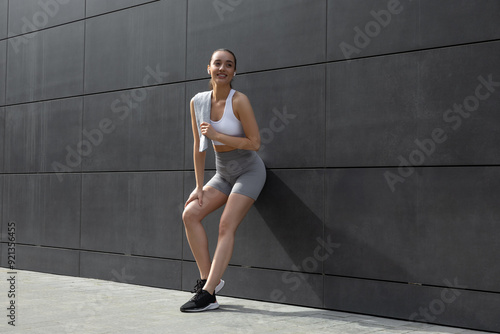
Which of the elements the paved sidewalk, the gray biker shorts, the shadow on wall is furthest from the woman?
the paved sidewalk

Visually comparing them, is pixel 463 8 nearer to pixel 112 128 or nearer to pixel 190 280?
pixel 190 280

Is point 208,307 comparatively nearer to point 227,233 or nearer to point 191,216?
point 227,233

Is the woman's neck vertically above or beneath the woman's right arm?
above

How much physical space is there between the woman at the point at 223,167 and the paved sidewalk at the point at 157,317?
42cm

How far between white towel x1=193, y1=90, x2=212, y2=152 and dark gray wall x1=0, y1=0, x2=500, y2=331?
659mm

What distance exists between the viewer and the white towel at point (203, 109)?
6305mm

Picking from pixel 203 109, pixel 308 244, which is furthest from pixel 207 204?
pixel 308 244

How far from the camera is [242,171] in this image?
639cm

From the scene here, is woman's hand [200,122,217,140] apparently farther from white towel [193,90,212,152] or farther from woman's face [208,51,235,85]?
woman's face [208,51,235,85]

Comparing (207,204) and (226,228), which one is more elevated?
(207,204)

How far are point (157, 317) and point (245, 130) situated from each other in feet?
6.35

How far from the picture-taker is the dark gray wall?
17.6 ft

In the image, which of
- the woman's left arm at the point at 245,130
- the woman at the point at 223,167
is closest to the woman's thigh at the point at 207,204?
the woman at the point at 223,167

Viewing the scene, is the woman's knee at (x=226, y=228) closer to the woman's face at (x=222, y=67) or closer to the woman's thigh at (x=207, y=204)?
the woman's thigh at (x=207, y=204)
